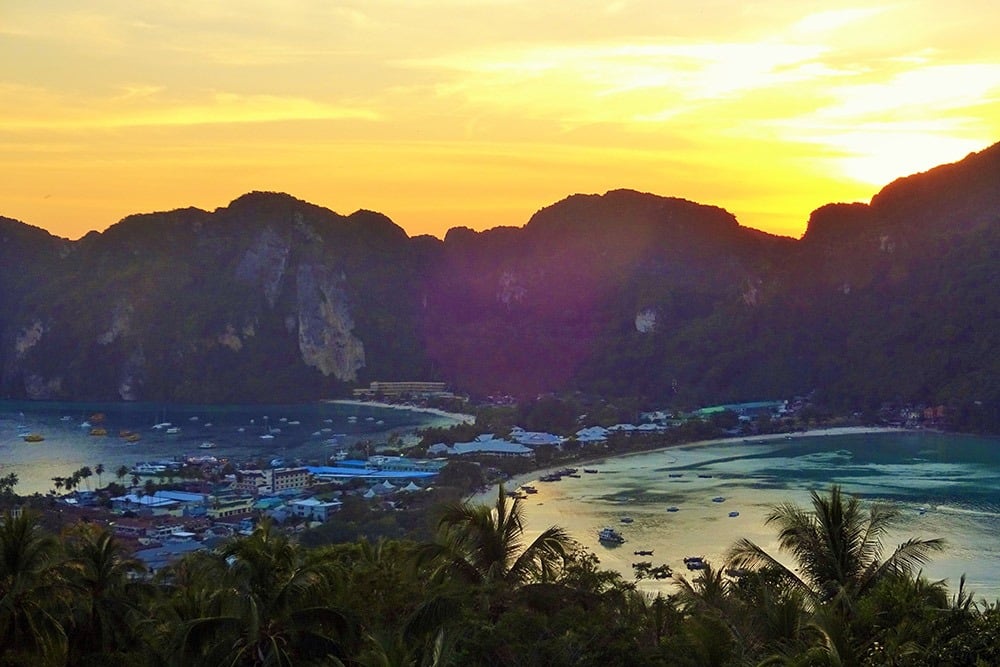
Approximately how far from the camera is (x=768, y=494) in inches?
1649

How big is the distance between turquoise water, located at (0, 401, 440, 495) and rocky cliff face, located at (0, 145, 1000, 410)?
10.4 metres

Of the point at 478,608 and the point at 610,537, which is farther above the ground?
the point at 478,608

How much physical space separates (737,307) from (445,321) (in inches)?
1269

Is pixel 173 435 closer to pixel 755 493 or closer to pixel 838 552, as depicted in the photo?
pixel 755 493

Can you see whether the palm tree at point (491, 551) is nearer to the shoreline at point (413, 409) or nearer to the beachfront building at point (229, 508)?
the beachfront building at point (229, 508)

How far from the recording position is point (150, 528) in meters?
36.8

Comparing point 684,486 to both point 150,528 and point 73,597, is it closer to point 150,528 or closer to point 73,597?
point 150,528

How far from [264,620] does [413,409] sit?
81.7m

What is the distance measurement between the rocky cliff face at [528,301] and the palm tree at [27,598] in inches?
2800

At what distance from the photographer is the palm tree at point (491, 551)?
974 centimetres

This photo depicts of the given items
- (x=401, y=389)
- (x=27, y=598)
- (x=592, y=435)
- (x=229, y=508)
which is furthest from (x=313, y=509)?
(x=401, y=389)

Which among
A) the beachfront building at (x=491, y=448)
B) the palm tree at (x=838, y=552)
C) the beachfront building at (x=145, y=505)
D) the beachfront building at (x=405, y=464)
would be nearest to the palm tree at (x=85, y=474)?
the beachfront building at (x=145, y=505)

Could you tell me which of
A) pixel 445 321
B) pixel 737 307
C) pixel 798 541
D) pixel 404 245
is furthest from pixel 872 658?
pixel 404 245

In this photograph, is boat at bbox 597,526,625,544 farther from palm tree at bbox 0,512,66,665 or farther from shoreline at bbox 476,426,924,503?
palm tree at bbox 0,512,66,665
